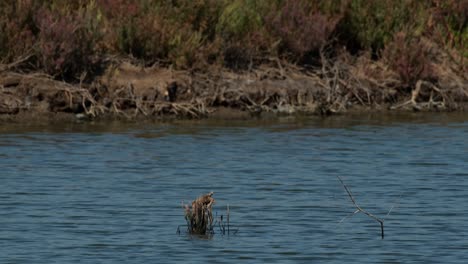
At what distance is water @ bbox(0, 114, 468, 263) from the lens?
34.2ft

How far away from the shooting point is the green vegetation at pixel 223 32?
63.3 feet

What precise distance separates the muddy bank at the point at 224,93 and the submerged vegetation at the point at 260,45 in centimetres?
3

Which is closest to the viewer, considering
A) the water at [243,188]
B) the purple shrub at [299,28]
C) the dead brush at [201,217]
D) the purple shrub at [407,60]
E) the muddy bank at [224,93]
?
the water at [243,188]

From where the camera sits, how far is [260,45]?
21047 millimetres

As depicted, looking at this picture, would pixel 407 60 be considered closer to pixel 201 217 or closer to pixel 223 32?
pixel 223 32

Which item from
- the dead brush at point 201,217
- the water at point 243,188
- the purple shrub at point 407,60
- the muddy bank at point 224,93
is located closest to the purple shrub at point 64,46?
the muddy bank at point 224,93

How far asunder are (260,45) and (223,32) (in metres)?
0.66

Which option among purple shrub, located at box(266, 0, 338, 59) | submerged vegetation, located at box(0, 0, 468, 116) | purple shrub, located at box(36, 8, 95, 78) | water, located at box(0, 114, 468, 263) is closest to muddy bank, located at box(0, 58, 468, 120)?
submerged vegetation, located at box(0, 0, 468, 116)

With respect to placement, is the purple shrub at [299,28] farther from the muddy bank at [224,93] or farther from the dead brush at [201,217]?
the dead brush at [201,217]

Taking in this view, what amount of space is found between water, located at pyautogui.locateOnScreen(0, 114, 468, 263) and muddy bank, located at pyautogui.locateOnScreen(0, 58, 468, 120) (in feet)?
1.75

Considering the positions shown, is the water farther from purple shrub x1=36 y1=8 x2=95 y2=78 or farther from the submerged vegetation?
purple shrub x1=36 y1=8 x2=95 y2=78

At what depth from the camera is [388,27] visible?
2227 centimetres

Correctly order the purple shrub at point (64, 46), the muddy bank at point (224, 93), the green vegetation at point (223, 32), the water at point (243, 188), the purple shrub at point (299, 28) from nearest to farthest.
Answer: the water at point (243, 188) → the muddy bank at point (224, 93) → the purple shrub at point (64, 46) → the green vegetation at point (223, 32) → the purple shrub at point (299, 28)

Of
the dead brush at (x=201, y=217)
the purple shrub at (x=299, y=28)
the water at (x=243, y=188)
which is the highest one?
the purple shrub at (x=299, y=28)
